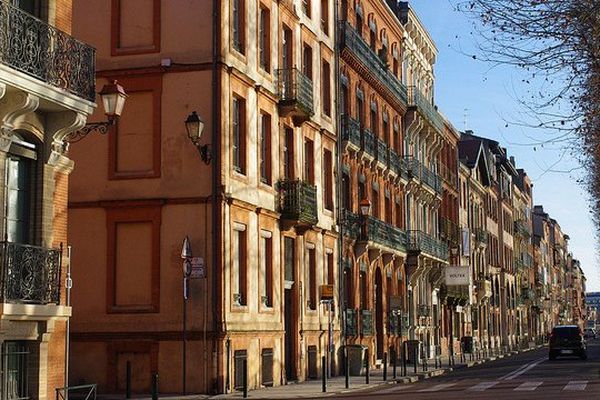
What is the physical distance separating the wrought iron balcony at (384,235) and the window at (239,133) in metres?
12.2

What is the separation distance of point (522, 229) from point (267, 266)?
78.7m

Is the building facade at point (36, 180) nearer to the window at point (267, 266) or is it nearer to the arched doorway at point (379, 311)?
the window at point (267, 266)

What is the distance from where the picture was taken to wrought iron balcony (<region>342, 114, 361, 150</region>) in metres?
38.3

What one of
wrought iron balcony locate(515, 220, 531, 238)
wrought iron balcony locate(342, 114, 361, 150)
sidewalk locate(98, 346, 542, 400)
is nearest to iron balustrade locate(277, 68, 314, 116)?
wrought iron balcony locate(342, 114, 361, 150)

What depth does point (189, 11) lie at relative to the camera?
2708 cm

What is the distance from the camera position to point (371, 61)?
138 feet

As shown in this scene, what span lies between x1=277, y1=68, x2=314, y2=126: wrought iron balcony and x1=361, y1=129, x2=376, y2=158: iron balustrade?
27.7ft

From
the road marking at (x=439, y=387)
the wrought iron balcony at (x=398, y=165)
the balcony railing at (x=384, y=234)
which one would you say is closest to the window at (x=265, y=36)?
the road marking at (x=439, y=387)

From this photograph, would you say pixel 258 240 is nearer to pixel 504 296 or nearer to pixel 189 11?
pixel 189 11

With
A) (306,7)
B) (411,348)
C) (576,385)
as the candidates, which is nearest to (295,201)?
(306,7)

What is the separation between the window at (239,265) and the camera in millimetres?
27130

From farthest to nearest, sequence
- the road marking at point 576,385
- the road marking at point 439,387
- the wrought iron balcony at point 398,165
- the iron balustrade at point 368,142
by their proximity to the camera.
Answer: the wrought iron balcony at point 398,165
the iron balustrade at point 368,142
the road marking at point 439,387
the road marking at point 576,385

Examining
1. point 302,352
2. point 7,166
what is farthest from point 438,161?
point 7,166

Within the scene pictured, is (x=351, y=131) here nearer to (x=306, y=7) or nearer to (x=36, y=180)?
(x=306, y=7)
